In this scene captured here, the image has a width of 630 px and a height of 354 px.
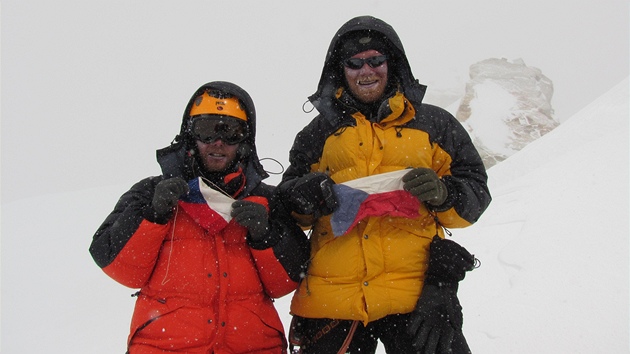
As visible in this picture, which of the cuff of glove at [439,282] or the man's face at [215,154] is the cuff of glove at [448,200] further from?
the man's face at [215,154]

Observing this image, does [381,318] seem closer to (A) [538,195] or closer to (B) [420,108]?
(B) [420,108]

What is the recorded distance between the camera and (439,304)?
2.63 meters

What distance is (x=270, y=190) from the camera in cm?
331

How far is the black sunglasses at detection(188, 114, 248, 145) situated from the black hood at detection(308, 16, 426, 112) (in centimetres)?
53

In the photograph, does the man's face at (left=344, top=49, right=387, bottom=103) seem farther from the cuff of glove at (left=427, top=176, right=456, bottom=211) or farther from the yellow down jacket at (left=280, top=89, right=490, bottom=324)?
the cuff of glove at (left=427, top=176, right=456, bottom=211)

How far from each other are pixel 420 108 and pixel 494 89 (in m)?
32.0

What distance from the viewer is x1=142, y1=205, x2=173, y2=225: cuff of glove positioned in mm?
2809

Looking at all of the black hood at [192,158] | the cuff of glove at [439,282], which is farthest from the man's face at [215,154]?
the cuff of glove at [439,282]

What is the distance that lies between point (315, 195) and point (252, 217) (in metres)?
0.39

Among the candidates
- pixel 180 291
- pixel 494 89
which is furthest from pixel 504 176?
pixel 494 89

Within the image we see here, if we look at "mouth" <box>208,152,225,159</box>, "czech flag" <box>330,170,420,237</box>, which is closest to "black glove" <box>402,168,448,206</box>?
"czech flag" <box>330,170,420,237</box>

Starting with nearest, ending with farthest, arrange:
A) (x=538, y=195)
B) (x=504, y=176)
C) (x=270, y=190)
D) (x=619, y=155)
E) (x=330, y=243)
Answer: (x=330, y=243) < (x=270, y=190) < (x=619, y=155) < (x=538, y=195) < (x=504, y=176)

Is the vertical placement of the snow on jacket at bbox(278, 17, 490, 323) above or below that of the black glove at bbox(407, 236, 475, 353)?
above

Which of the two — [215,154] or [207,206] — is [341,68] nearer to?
[215,154]
